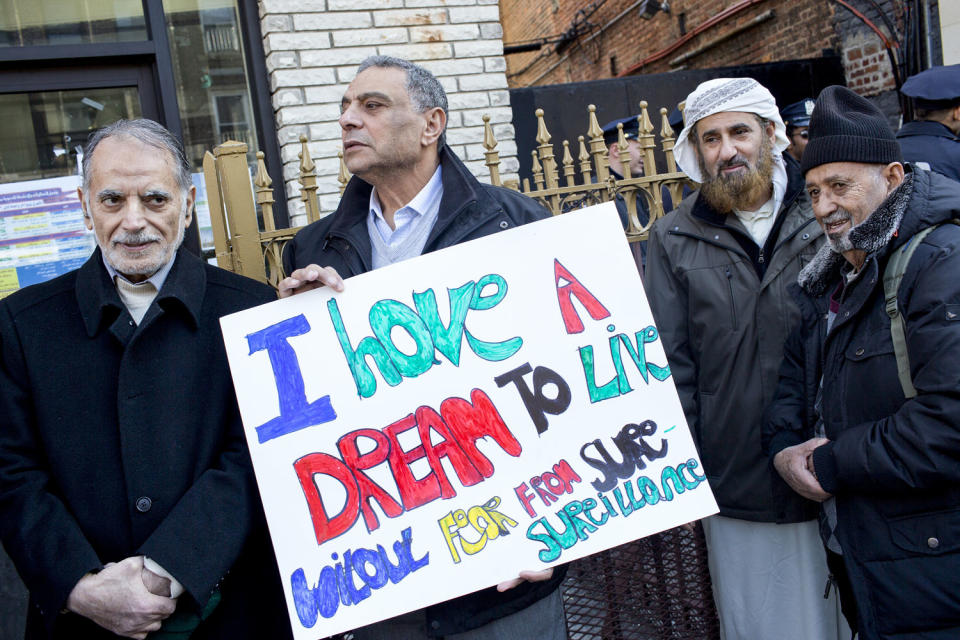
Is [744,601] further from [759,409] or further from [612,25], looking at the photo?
[612,25]

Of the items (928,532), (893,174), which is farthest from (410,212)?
(928,532)

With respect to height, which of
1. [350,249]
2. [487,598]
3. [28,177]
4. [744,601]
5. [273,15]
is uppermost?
[273,15]

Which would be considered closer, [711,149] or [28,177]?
[711,149]

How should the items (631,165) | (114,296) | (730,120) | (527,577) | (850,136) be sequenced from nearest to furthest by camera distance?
(527,577), (114,296), (850,136), (730,120), (631,165)

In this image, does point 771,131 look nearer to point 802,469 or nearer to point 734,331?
point 734,331

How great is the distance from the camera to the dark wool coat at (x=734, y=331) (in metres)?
2.31

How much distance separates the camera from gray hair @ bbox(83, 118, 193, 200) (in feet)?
6.21

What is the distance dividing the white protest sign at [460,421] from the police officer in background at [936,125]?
2.36 metres

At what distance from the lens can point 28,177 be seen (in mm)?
4309

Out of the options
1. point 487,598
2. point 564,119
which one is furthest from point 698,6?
point 487,598

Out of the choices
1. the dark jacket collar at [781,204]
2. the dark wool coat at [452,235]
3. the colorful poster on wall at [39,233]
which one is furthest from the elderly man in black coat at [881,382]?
the colorful poster on wall at [39,233]

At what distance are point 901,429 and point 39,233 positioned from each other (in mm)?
4276

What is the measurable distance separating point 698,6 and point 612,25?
7.15 ft

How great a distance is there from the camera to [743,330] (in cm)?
234
